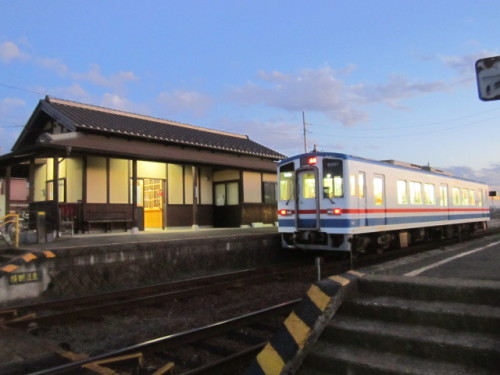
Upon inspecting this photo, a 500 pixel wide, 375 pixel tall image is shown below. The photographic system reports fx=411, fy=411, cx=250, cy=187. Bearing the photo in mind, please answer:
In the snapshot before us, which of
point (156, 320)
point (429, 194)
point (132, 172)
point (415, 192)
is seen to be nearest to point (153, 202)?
point (132, 172)

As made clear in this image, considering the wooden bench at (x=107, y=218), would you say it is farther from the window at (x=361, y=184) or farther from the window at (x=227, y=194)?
the window at (x=361, y=184)

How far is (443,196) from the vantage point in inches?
613

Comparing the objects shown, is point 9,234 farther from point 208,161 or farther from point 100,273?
point 208,161

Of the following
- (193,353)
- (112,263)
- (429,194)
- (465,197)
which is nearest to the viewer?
(193,353)

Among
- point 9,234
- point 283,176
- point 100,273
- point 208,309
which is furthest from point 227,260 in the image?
point 9,234

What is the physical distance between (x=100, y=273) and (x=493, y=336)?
837 cm

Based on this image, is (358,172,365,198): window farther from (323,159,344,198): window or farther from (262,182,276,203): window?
(262,182,276,203): window

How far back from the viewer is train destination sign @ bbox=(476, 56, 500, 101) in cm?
329

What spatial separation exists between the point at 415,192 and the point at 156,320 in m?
10.1

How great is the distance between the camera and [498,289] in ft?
9.86

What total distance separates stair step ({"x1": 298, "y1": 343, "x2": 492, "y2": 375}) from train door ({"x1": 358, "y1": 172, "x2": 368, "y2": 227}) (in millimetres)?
8037

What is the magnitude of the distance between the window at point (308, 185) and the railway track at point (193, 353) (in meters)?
5.62

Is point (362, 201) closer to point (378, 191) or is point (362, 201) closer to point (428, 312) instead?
point (378, 191)

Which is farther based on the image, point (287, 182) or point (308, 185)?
point (287, 182)
